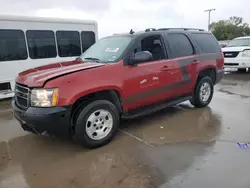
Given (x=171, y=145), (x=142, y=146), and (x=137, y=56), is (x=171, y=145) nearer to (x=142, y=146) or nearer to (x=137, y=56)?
(x=142, y=146)

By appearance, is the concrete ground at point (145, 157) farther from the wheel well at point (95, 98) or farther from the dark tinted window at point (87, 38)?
the dark tinted window at point (87, 38)

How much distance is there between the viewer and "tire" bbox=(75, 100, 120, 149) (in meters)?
3.92

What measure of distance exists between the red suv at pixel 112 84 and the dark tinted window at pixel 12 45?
12.1 feet

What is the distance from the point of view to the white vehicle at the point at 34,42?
305 inches

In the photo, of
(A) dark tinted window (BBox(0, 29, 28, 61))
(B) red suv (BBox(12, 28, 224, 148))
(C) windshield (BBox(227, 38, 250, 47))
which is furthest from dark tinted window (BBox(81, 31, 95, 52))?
(C) windshield (BBox(227, 38, 250, 47))

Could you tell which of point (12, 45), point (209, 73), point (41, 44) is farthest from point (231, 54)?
point (12, 45)

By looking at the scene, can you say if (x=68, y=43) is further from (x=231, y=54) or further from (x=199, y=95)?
(x=231, y=54)

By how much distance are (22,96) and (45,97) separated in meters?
0.60

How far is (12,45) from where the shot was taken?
7832 mm

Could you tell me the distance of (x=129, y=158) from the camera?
3811 mm

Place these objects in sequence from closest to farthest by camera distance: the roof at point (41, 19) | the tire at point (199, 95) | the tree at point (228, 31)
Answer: the tire at point (199, 95) → the roof at point (41, 19) → the tree at point (228, 31)

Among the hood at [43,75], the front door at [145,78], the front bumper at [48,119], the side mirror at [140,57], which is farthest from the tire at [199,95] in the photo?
the front bumper at [48,119]

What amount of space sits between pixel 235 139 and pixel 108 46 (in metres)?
2.91

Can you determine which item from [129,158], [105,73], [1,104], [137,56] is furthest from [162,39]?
[1,104]
